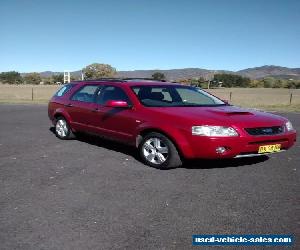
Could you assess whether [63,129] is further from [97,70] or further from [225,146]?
[97,70]

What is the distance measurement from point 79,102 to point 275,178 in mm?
4511

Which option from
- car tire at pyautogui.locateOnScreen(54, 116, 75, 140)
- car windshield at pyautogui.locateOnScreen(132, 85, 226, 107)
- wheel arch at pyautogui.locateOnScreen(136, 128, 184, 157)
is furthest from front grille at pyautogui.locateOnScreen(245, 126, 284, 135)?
car tire at pyautogui.locateOnScreen(54, 116, 75, 140)

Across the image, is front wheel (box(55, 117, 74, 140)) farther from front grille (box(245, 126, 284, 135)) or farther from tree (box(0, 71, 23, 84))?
tree (box(0, 71, 23, 84))

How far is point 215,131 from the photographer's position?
19.9 ft

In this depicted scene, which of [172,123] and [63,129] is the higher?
[172,123]

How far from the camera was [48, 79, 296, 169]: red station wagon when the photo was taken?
6.09 metres

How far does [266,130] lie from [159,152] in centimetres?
177

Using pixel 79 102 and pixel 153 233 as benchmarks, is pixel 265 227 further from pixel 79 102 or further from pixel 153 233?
pixel 79 102

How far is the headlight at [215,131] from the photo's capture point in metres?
6.04

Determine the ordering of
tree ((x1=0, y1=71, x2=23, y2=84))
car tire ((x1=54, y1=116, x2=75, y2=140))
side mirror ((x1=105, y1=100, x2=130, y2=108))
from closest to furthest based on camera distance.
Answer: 1. side mirror ((x1=105, y1=100, x2=130, y2=108))
2. car tire ((x1=54, y1=116, x2=75, y2=140))
3. tree ((x1=0, y1=71, x2=23, y2=84))

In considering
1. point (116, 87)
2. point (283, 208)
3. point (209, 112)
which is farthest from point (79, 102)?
point (283, 208)

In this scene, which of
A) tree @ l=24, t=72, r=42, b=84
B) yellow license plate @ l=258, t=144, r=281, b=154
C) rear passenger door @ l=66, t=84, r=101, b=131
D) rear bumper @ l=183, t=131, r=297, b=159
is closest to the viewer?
rear bumper @ l=183, t=131, r=297, b=159

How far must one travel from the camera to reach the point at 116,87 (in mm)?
7848

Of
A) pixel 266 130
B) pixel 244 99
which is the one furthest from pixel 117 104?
pixel 244 99
